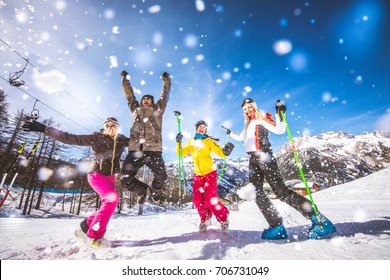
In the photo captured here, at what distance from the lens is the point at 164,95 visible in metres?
4.67

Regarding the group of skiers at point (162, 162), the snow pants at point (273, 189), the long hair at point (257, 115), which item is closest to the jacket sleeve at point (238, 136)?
the group of skiers at point (162, 162)

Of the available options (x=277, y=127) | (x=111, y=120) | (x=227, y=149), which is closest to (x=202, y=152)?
(x=227, y=149)

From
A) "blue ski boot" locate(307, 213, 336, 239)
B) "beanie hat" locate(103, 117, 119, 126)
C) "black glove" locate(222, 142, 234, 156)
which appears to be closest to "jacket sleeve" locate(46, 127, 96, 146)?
"beanie hat" locate(103, 117, 119, 126)

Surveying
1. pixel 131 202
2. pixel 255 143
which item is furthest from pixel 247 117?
pixel 131 202

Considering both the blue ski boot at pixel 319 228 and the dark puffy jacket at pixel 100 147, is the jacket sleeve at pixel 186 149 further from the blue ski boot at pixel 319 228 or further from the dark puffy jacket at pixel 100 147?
the blue ski boot at pixel 319 228

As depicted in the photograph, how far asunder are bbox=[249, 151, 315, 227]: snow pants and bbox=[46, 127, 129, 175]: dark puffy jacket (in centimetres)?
256

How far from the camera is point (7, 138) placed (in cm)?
2306

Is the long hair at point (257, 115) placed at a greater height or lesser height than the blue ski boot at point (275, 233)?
greater

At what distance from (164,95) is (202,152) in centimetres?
155

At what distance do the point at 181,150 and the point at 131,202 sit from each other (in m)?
41.7

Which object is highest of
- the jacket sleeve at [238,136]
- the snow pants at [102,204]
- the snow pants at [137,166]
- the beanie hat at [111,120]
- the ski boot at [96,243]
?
the beanie hat at [111,120]

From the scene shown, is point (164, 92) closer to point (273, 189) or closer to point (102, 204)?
point (102, 204)

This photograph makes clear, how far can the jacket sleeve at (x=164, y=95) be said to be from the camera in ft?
14.9
